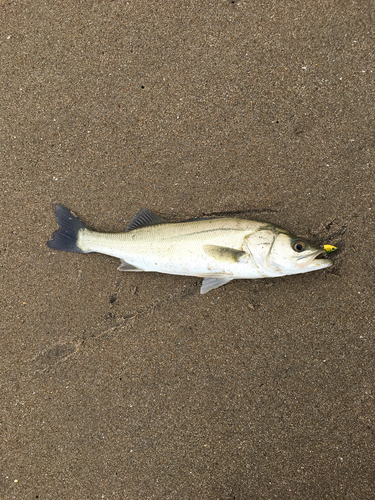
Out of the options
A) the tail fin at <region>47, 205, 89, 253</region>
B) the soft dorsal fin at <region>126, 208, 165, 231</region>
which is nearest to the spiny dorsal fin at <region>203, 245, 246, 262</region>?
the soft dorsal fin at <region>126, 208, 165, 231</region>

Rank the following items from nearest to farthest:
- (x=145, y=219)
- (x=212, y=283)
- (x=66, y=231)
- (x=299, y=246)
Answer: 1. (x=299, y=246)
2. (x=212, y=283)
3. (x=145, y=219)
4. (x=66, y=231)

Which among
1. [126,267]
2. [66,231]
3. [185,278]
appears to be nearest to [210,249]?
[185,278]

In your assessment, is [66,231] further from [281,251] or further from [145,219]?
[281,251]

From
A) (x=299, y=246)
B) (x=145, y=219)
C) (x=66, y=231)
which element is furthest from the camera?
(x=66, y=231)

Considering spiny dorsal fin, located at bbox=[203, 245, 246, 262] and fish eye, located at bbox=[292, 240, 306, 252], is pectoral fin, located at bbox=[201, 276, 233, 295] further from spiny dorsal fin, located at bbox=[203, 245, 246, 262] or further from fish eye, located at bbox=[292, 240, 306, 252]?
fish eye, located at bbox=[292, 240, 306, 252]

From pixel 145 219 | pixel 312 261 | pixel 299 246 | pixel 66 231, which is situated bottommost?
pixel 312 261

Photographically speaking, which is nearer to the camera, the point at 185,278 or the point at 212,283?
the point at 212,283

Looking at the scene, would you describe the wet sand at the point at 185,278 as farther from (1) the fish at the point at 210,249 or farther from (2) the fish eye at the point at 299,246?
(2) the fish eye at the point at 299,246

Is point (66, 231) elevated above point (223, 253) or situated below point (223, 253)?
above
